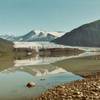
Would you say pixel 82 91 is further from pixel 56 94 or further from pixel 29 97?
pixel 29 97

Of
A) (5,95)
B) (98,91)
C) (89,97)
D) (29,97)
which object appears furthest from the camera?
(5,95)

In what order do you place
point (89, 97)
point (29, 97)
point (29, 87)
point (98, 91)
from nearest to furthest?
point (89, 97) < point (98, 91) < point (29, 97) < point (29, 87)

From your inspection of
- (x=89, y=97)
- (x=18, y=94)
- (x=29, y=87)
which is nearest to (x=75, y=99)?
(x=89, y=97)

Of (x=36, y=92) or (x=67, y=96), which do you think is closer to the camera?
(x=67, y=96)

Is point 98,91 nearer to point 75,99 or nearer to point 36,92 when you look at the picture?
point 75,99

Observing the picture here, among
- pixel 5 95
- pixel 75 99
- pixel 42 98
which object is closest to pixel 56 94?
pixel 42 98

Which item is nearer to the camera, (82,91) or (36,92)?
(82,91)

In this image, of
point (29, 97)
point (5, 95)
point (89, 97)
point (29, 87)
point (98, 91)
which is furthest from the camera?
point (29, 87)

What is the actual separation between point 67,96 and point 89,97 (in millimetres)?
2640

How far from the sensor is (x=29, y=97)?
33.9 metres

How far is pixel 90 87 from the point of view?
34.0 meters

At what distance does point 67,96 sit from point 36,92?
313 inches

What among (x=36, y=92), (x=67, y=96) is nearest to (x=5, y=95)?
(x=36, y=92)

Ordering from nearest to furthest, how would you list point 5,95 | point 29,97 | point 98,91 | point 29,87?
point 98,91, point 29,97, point 5,95, point 29,87
